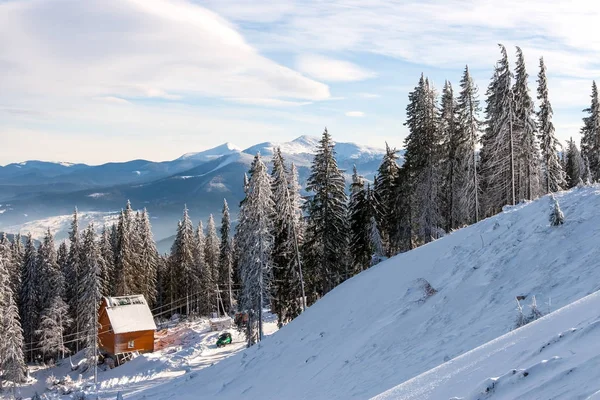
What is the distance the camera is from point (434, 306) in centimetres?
1536

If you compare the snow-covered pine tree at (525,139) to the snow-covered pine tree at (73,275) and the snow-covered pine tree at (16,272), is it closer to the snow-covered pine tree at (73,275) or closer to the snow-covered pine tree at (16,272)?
the snow-covered pine tree at (73,275)

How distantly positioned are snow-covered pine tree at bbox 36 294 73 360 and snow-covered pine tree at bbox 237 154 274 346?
28.2m

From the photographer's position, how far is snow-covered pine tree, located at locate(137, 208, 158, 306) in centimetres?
6012

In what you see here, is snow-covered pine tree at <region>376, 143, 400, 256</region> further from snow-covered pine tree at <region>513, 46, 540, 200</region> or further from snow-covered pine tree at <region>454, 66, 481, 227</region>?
snow-covered pine tree at <region>513, 46, 540, 200</region>

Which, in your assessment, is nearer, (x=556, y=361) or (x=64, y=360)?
(x=556, y=361)

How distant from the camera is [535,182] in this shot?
130 ft

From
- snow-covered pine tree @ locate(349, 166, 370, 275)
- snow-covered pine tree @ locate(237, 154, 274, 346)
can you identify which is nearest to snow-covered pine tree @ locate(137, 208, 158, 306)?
snow-covered pine tree @ locate(237, 154, 274, 346)

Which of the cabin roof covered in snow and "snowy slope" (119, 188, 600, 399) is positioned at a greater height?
"snowy slope" (119, 188, 600, 399)

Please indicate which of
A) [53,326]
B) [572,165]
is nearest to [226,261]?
[53,326]

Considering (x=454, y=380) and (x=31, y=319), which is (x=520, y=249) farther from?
(x=31, y=319)

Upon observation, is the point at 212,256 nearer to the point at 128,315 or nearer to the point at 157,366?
the point at 128,315

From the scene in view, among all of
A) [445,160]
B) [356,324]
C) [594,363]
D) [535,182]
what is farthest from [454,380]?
[535,182]

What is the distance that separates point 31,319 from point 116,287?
1079 cm

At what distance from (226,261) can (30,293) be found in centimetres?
2513
